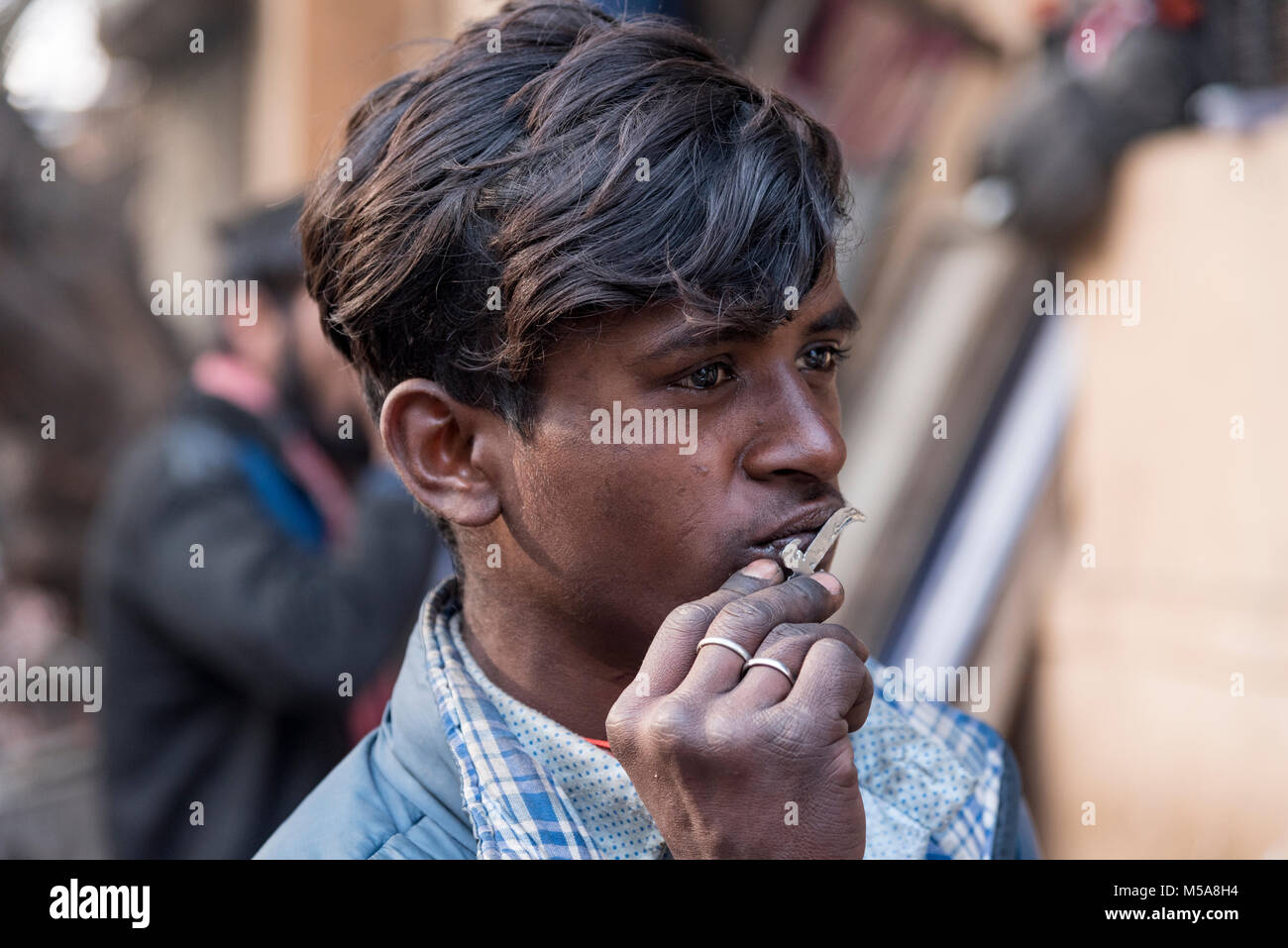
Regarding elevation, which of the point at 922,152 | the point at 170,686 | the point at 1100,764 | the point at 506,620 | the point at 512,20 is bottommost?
the point at 1100,764

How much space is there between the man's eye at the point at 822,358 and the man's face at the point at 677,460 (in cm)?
6

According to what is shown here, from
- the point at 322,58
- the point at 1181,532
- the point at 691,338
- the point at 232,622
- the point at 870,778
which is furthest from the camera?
the point at 322,58

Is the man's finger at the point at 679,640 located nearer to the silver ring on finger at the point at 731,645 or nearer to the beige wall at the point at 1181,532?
the silver ring on finger at the point at 731,645

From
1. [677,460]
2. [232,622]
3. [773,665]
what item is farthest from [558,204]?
Result: [232,622]

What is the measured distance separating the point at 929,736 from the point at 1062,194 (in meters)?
2.65

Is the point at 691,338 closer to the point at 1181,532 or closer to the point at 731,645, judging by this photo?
the point at 731,645

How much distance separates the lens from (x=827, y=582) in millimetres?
1482

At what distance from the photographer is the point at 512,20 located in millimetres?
1759

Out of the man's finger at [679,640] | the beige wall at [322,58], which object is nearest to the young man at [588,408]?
the man's finger at [679,640]

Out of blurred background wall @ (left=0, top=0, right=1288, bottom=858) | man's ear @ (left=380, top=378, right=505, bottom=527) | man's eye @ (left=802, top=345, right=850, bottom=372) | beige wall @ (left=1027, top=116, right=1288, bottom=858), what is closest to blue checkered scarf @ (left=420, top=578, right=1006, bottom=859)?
man's ear @ (left=380, top=378, right=505, bottom=527)

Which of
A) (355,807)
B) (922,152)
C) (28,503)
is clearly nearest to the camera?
(355,807)

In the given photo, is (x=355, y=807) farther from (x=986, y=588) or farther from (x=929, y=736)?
(x=986, y=588)

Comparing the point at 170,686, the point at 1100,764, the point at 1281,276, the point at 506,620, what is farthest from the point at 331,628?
the point at 1281,276

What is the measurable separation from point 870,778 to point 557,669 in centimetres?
52
